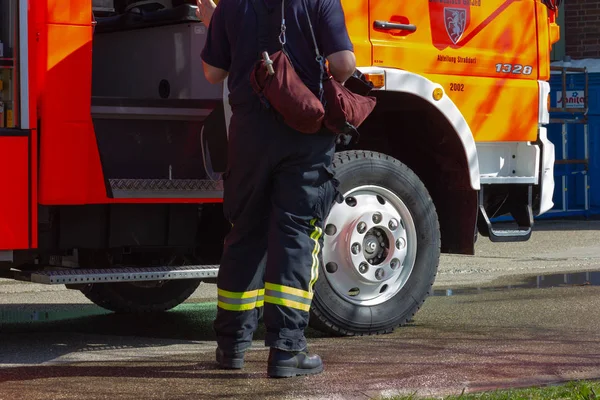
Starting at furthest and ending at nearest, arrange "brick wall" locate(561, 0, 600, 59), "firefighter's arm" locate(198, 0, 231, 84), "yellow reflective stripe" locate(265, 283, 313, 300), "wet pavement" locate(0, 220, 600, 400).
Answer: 1. "brick wall" locate(561, 0, 600, 59)
2. "firefighter's arm" locate(198, 0, 231, 84)
3. "yellow reflective stripe" locate(265, 283, 313, 300)
4. "wet pavement" locate(0, 220, 600, 400)

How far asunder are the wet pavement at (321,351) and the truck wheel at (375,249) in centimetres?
13

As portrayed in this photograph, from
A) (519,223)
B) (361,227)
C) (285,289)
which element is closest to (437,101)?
(361,227)

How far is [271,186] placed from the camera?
551 cm

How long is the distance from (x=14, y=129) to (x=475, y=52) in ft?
8.71

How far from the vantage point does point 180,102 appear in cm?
642

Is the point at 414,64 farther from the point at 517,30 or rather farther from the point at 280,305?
the point at 280,305

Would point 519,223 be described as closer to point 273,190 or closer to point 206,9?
point 273,190

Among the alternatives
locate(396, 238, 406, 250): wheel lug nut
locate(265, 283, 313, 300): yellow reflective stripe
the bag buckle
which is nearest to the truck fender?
locate(396, 238, 406, 250): wheel lug nut

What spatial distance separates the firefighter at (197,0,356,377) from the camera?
212 inches

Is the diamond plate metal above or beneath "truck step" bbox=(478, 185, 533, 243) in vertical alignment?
above

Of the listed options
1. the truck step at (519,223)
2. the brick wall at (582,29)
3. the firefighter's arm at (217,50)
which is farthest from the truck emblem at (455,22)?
the brick wall at (582,29)

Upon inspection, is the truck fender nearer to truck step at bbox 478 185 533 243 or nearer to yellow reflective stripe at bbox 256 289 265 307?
truck step at bbox 478 185 533 243

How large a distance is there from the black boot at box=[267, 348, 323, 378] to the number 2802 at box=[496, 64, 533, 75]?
2485 mm

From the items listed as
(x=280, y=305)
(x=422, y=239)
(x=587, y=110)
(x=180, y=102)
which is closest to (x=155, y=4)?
(x=180, y=102)
